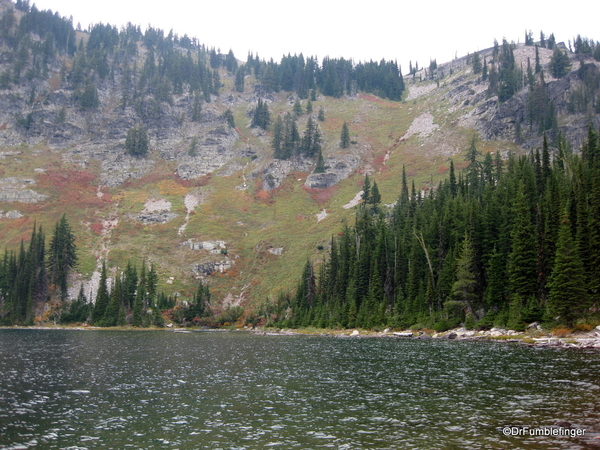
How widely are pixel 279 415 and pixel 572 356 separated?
2931cm

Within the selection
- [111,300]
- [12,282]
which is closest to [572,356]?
[111,300]

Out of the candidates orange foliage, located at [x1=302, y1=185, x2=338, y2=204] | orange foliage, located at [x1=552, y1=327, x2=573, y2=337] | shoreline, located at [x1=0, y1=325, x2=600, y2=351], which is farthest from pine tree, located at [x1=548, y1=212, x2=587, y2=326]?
orange foliage, located at [x1=302, y1=185, x2=338, y2=204]

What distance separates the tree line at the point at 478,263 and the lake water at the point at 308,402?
1980 centimetres

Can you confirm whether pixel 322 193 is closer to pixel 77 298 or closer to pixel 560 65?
pixel 77 298

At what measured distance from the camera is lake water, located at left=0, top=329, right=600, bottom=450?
18328 mm

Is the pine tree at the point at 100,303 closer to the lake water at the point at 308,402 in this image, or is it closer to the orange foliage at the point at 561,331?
the lake water at the point at 308,402

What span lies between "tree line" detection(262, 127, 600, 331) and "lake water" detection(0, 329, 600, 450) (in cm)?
1980

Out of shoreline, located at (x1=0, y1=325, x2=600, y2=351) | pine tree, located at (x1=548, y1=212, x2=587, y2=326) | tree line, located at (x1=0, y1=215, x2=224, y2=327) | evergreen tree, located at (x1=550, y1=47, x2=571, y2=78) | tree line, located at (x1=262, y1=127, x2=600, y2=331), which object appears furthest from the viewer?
evergreen tree, located at (x1=550, y1=47, x2=571, y2=78)

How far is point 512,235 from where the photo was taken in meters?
68.8

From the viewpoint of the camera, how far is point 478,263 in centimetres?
7944

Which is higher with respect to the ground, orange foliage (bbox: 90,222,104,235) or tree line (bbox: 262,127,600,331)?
orange foliage (bbox: 90,222,104,235)

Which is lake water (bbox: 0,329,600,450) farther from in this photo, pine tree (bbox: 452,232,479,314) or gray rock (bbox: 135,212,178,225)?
gray rock (bbox: 135,212,178,225)

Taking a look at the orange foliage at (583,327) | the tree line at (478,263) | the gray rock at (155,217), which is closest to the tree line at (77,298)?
the tree line at (478,263)

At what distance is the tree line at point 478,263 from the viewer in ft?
188
